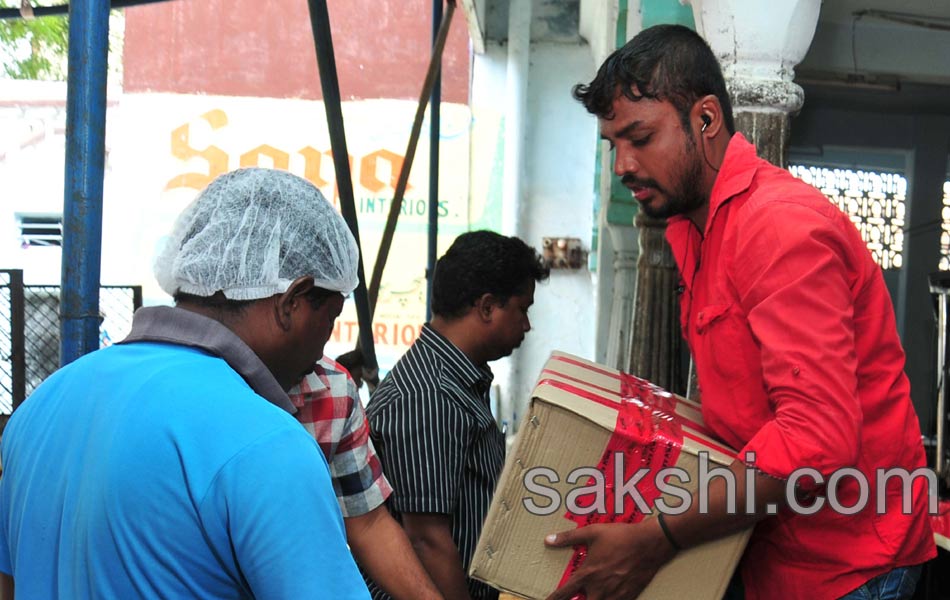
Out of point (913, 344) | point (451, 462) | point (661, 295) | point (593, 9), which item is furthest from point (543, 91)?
point (451, 462)

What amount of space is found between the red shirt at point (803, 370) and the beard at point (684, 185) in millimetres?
49

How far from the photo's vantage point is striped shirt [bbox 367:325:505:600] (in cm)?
188

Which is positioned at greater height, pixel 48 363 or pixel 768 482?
pixel 768 482

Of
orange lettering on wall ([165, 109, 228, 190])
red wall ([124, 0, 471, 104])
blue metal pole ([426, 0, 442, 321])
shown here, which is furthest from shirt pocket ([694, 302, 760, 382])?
orange lettering on wall ([165, 109, 228, 190])

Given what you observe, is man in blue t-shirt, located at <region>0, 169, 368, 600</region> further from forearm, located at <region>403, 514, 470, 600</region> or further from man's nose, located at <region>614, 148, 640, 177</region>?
forearm, located at <region>403, 514, 470, 600</region>

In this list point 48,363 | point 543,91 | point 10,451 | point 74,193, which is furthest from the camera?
point 543,91

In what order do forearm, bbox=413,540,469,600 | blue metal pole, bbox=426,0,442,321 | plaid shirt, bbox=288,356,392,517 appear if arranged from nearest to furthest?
plaid shirt, bbox=288,356,392,517 → forearm, bbox=413,540,469,600 → blue metal pole, bbox=426,0,442,321

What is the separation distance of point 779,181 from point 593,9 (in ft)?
17.0

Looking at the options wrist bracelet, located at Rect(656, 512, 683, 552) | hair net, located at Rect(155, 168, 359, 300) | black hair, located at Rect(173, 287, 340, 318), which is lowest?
wrist bracelet, located at Rect(656, 512, 683, 552)

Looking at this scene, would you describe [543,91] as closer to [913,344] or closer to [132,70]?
[913,344]

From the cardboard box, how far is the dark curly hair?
2.13ft

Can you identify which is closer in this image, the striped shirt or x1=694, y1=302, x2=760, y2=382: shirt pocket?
x1=694, y1=302, x2=760, y2=382: shirt pocket

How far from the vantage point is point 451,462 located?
1896 mm

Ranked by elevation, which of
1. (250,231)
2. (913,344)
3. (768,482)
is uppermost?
(250,231)
